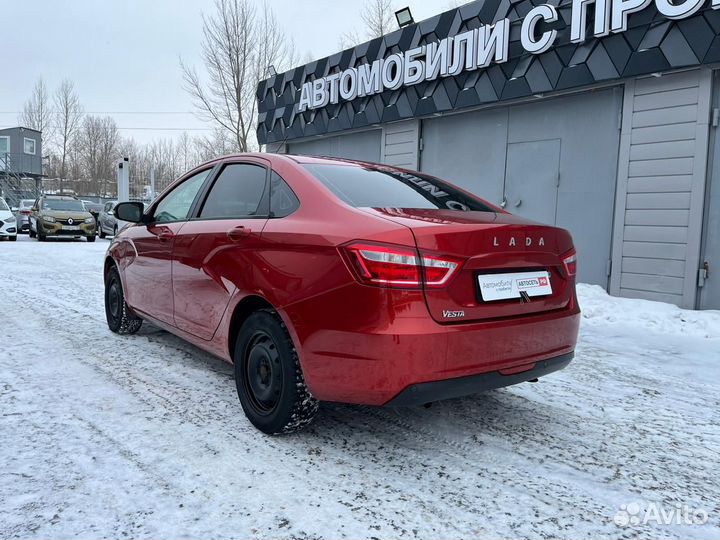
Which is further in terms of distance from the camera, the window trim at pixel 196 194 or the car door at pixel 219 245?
the window trim at pixel 196 194

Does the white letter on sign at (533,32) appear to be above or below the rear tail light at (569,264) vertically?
above

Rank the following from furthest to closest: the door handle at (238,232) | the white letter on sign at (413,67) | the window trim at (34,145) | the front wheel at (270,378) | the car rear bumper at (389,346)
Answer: the window trim at (34,145) < the white letter on sign at (413,67) < the door handle at (238,232) < the front wheel at (270,378) < the car rear bumper at (389,346)

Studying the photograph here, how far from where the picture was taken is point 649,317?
6262mm

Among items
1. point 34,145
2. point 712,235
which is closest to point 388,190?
point 712,235

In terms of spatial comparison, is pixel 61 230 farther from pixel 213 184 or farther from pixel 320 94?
pixel 213 184

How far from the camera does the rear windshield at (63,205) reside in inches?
709

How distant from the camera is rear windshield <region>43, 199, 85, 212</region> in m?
18.0

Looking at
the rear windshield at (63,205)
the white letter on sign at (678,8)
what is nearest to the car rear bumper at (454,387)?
the white letter on sign at (678,8)

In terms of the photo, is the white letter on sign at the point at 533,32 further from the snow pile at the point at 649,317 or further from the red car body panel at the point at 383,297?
the red car body panel at the point at 383,297

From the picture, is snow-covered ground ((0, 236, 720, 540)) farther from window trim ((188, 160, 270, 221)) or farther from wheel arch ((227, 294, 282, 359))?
window trim ((188, 160, 270, 221))

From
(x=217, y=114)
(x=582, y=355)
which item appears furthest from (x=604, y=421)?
(x=217, y=114)

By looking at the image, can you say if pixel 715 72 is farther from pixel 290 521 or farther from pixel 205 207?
pixel 290 521

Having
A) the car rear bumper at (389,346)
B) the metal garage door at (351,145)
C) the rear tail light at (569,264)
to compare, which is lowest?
the car rear bumper at (389,346)

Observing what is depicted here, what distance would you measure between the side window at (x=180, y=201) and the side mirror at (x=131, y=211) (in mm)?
146
